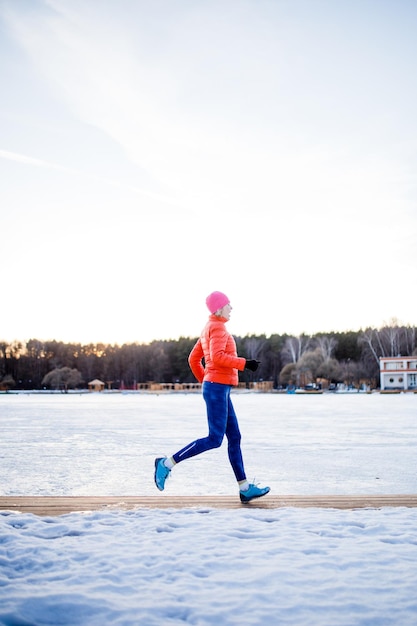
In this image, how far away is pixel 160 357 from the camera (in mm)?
80562

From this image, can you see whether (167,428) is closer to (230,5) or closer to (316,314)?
(230,5)

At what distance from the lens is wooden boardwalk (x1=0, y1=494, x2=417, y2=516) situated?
336 centimetres

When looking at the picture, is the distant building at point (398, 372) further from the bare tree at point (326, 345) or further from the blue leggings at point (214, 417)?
the blue leggings at point (214, 417)

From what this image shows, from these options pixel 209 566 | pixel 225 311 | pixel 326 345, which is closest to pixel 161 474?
pixel 225 311

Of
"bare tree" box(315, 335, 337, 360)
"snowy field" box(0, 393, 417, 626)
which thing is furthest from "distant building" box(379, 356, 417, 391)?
"snowy field" box(0, 393, 417, 626)

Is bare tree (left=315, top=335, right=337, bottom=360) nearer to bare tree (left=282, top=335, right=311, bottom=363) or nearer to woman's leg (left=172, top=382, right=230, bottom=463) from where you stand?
bare tree (left=282, top=335, right=311, bottom=363)

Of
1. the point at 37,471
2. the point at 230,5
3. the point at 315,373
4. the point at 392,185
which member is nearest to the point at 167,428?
the point at 37,471

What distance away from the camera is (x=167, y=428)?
12164 mm

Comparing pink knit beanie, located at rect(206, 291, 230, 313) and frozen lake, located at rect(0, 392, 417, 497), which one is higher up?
pink knit beanie, located at rect(206, 291, 230, 313)

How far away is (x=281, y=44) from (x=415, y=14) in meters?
4.47

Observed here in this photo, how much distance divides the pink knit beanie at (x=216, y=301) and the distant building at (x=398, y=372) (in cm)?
5895

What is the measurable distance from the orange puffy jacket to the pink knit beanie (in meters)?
0.06

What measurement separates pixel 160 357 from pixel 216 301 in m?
77.5

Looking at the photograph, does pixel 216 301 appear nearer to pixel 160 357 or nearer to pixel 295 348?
pixel 295 348
